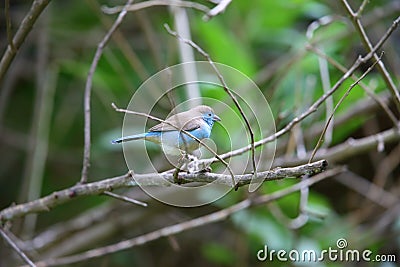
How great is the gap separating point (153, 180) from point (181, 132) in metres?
0.18

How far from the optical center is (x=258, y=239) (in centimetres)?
171

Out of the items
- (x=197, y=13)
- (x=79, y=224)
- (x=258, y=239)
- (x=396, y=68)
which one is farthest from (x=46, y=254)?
(x=396, y=68)

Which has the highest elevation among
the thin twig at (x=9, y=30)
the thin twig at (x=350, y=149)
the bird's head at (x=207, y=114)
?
the thin twig at (x=350, y=149)

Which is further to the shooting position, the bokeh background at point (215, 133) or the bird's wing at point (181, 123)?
the bokeh background at point (215, 133)

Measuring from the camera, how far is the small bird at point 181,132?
2.30ft

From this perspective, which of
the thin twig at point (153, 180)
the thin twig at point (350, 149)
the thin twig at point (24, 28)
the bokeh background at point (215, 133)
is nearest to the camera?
the thin twig at point (153, 180)

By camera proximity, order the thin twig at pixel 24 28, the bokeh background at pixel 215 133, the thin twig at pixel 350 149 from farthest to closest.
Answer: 1. the bokeh background at pixel 215 133
2. the thin twig at pixel 350 149
3. the thin twig at pixel 24 28

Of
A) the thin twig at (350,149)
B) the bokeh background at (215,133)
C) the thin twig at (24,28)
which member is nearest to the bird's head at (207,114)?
the thin twig at (24,28)

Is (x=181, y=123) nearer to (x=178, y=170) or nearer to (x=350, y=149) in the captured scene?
(x=178, y=170)

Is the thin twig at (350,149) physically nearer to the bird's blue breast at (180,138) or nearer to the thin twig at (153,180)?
the thin twig at (153,180)

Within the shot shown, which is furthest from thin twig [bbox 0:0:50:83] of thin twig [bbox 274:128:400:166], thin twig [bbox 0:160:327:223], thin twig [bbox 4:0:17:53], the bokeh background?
thin twig [bbox 274:128:400:166]

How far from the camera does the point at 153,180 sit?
33.1 inches

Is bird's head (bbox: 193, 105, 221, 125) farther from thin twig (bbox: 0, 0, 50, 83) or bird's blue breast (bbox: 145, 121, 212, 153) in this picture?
thin twig (bbox: 0, 0, 50, 83)

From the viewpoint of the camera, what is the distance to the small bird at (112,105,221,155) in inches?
27.6
